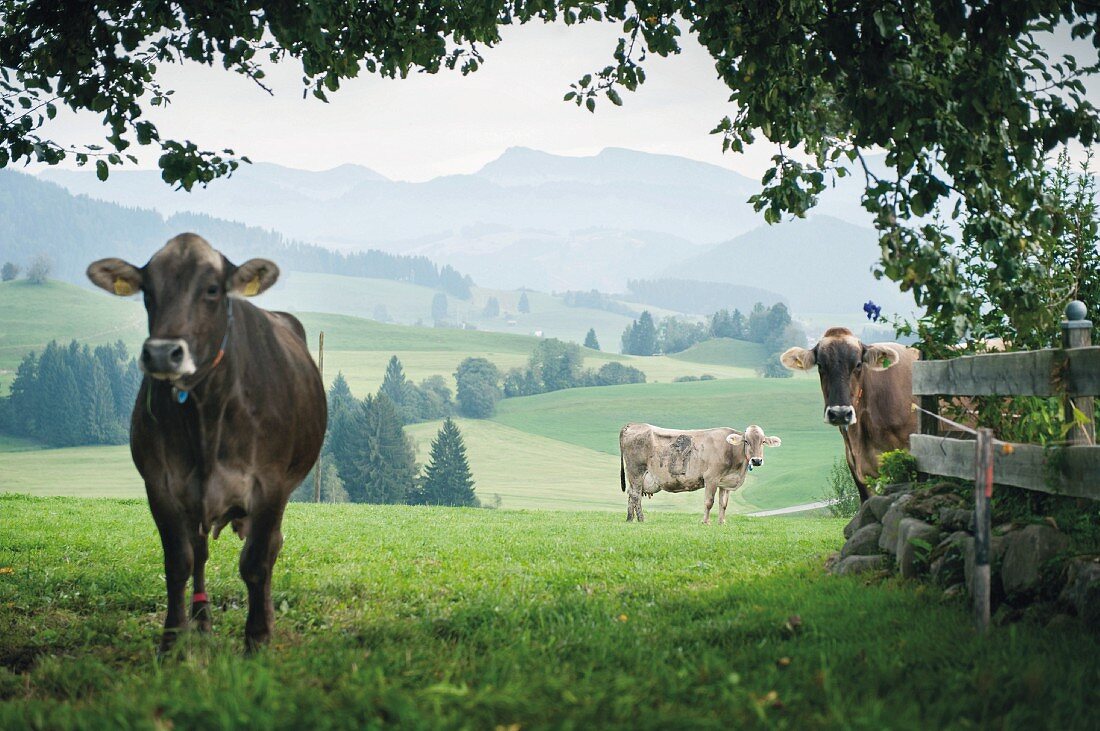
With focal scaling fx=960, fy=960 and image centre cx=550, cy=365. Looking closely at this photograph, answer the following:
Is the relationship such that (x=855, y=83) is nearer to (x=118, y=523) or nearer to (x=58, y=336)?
(x=118, y=523)

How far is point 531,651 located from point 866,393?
764 centimetres

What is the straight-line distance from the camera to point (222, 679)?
4430 millimetres

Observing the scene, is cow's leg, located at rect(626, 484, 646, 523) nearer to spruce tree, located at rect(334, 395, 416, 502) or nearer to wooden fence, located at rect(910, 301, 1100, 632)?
wooden fence, located at rect(910, 301, 1100, 632)

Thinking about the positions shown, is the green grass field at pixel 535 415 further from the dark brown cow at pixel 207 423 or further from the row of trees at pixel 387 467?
the dark brown cow at pixel 207 423

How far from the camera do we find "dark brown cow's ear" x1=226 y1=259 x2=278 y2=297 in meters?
6.03

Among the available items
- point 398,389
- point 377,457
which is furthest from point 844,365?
point 398,389

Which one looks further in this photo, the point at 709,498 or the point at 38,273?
the point at 38,273

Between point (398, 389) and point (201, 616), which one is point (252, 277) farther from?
point (398, 389)

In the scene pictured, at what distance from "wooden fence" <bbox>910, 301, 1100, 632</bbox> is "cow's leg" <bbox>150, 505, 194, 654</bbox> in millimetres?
4679

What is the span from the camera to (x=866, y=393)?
38.6ft

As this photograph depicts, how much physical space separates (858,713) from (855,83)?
4551 millimetres

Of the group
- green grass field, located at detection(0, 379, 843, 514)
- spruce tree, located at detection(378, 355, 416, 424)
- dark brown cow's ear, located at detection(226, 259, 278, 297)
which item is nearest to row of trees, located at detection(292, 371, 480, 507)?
green grass field, located at detection(0, 379, 843, 514)

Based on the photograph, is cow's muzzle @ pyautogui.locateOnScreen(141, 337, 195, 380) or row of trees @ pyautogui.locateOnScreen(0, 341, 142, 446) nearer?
cow's muzzle @ pyautogui.locateOnScreen(141, 337, 195, 380)

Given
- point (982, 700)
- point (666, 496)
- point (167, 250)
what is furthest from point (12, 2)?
point (666, 496)
